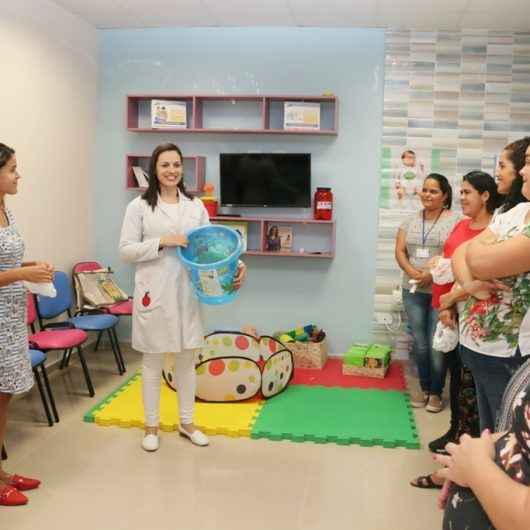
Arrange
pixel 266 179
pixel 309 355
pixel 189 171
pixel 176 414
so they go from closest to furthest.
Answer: pixel 176 414 < pixel 309 355 < pixel 266 179 < pixel 189 171

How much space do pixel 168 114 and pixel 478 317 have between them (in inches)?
143

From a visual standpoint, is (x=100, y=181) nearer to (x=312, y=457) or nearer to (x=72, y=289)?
(x=72, y=289)

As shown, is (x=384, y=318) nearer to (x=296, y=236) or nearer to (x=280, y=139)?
(x=296, y=236)

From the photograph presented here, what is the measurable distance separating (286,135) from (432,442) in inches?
109

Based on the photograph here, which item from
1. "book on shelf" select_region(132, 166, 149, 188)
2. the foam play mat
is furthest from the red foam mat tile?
"book on shelf" select_region(132, 166, 149, 188)

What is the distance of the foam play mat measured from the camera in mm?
3527

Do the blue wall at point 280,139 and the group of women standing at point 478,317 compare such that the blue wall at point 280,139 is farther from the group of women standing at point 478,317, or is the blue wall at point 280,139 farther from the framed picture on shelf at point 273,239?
the group of women standing at point 478,317

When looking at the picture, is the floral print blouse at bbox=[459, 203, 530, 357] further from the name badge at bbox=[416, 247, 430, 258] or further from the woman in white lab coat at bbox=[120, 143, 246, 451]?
the name badge at bbox=[416, 247, 430, 258]

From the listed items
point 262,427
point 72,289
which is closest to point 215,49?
point 72,289

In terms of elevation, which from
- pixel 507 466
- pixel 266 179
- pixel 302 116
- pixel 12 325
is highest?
pixel 302 116

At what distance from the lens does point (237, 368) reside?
3.91m

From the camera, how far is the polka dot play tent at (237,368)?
12.8 feet

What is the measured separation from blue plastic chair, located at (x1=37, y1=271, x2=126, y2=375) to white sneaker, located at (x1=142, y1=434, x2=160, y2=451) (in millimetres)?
1165

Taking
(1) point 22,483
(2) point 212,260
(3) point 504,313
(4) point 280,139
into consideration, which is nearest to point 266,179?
(4) point 280,139
